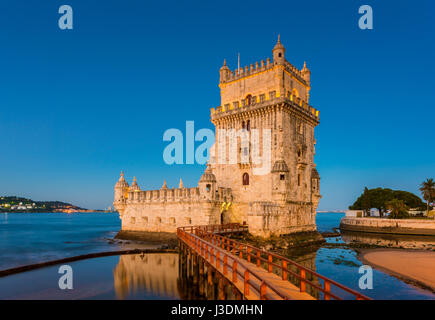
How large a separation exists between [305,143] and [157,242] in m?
23.8

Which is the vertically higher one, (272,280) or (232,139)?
(232,139)

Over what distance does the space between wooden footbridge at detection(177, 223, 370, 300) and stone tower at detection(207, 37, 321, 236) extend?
3.96m

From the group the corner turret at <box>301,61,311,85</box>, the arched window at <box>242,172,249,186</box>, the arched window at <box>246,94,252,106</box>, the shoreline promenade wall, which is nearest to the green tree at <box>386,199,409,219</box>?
the shoreline promenade wall

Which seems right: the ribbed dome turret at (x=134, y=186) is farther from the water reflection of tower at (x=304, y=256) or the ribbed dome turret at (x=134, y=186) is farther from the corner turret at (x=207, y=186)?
the water reflection of tower at (x=304, y=256)

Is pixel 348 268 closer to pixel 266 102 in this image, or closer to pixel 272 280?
pixel 272 280

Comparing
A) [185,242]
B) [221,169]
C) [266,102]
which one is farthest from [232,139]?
[185,242]

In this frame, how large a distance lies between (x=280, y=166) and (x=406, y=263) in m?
15.2

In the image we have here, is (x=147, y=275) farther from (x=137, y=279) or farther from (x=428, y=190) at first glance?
(x=428, y=190)

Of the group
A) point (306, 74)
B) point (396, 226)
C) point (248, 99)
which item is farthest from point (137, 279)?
point (396, 226)

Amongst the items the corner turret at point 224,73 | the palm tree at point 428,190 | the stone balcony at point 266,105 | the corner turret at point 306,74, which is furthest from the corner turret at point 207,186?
the palm tree at point 428,190

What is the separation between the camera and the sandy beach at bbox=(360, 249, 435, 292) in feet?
73.7

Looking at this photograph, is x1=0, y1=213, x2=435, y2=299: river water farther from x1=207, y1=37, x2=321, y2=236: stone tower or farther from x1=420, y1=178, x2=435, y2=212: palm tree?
x1=420, y1=178, x2=435, y2=212: palm tree

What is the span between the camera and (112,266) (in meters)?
25.8
